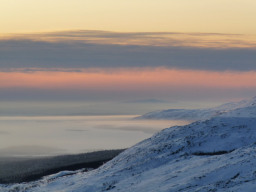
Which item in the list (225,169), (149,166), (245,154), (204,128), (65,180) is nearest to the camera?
(225,169)

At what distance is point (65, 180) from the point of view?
54438 mm

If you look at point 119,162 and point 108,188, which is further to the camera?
point 119,162

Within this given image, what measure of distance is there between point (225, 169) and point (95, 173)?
1733 cm

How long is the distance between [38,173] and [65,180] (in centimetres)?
1188

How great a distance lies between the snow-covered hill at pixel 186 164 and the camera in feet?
126

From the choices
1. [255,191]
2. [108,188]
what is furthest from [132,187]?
[255,191]

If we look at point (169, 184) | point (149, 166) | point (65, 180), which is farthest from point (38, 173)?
point (169, 184)

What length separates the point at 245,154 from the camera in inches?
1682

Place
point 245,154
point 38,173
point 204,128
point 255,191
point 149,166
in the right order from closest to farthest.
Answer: point 255,191 < point 245,154 < point 149,166 < point 204,128 < point 38,173

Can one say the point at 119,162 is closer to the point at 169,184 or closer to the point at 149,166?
the point at 149,166

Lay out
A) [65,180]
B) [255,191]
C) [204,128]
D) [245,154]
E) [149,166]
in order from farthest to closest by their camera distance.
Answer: [204,128]
[65,180]
[149,166]
[245,154]
[255,191]

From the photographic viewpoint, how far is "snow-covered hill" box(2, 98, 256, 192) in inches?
1512

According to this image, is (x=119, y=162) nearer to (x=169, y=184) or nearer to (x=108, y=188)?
(x=108, y=188)

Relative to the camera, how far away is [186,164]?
153 ft
